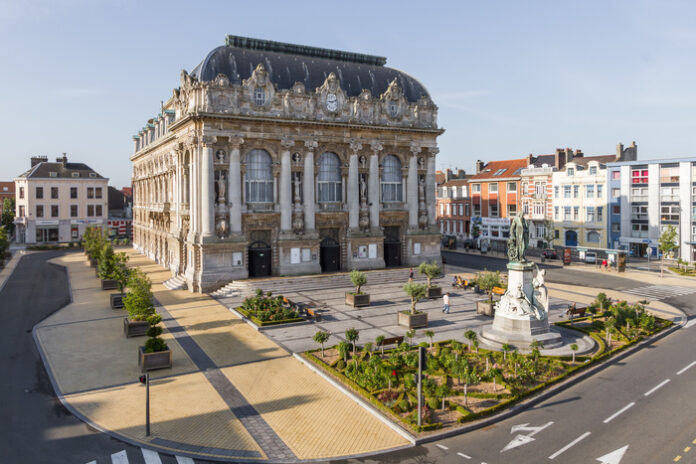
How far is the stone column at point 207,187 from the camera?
4653cm

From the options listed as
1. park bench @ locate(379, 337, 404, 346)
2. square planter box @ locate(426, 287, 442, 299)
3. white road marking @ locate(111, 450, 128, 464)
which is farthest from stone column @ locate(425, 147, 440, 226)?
white road marking @ locate(111, 450, 128, 464)

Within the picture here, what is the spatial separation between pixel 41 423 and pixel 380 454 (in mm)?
13098

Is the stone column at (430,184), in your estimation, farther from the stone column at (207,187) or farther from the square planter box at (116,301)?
the square planter box at (116,301)

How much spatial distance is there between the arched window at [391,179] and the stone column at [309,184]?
9140mm

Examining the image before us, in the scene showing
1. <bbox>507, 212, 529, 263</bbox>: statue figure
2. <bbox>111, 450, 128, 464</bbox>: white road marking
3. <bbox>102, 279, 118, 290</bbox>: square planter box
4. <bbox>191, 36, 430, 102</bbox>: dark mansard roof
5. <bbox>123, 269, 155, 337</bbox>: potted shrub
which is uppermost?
<bbox>191, 36, 430, 102</bbox>: dark mansard roof

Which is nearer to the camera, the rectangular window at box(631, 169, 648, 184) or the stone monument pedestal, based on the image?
the stone monument pedestal

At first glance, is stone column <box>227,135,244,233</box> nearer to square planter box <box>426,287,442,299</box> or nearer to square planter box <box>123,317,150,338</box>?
square planter box <box>123,317,150,338</box>

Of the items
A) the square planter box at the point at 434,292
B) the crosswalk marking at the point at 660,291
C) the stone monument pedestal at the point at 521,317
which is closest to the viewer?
the stone monument pedestal at the point at 521,317

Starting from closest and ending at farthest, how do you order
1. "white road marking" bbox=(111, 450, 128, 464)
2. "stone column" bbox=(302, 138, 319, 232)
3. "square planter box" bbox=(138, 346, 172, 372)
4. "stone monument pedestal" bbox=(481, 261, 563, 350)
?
"white road marking" bbox=(111, 450, 128, 464) < "square planter box" bbox=(138, 346, 172, 372) < "stone monument pedestal" bbox=(481, 261, 563, 350) < "stone column" bbox=(302, 138, 319, 232)

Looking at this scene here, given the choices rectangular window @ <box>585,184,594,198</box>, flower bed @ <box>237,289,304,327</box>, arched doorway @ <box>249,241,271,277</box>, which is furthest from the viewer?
rectangular window @ <box>585,184,594,198</box>

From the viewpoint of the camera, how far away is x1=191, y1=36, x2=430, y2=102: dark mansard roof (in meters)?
49.6

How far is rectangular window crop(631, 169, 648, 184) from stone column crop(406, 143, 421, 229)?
36649 mm

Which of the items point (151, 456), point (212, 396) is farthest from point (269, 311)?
point (151, 456)

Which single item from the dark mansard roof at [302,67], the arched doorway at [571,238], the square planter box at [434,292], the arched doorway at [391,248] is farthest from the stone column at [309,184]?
the arched doorway at [571,238]
